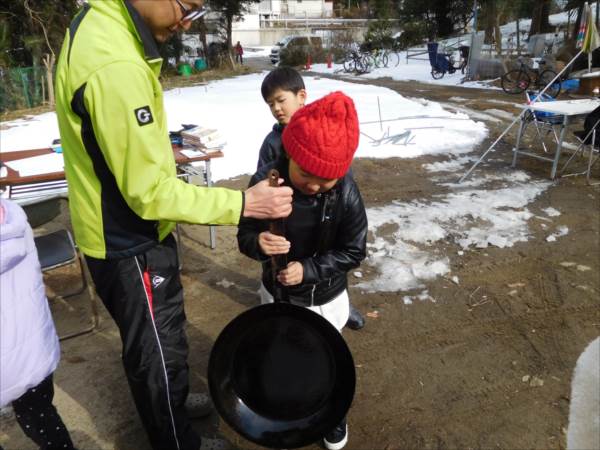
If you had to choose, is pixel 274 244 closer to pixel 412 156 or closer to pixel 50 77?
pixel 412 156

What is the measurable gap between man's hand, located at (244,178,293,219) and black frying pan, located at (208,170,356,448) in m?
0.41

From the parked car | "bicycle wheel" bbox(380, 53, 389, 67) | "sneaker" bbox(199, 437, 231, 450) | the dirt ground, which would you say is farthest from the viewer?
the parked car

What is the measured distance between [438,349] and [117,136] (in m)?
2.32

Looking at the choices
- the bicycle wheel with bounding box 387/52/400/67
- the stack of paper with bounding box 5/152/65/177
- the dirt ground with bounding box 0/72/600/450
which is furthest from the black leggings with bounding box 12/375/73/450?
the bicycle wheel with bounding box 387/52/400/67

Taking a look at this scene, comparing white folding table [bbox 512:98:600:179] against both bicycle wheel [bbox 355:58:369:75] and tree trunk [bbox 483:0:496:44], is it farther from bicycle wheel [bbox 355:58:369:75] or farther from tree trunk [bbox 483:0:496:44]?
tree trunk [bbox 483:0:496:44]

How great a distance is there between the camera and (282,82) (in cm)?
275

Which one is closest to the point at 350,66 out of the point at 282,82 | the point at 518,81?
the point at 518,81

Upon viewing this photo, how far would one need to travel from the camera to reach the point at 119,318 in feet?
5.52

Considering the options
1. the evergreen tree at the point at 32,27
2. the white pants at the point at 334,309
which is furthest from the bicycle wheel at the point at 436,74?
the white pants at the point at 334,309

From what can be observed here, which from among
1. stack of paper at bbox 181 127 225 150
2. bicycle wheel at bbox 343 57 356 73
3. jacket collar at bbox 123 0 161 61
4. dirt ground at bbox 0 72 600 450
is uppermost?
jacket collar at bbox 123 0 161 61

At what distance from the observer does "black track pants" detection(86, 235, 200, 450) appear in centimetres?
163

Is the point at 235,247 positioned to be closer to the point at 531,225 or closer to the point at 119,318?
the point at 119,318

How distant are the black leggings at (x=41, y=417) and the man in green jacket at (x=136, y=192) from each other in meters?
0.36

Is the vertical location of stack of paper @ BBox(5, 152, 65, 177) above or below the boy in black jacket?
below
